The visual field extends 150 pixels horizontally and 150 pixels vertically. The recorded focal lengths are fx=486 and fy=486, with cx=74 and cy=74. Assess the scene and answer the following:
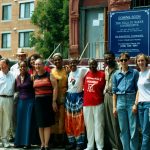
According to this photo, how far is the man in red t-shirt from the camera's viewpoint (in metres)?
10.1

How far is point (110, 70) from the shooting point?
10.1 meters

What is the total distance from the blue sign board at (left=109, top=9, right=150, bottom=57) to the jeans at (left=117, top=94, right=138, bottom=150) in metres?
5.38

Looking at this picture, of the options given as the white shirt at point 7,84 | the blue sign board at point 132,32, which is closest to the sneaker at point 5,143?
the white shirt at point 7,84

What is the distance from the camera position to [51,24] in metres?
37.8

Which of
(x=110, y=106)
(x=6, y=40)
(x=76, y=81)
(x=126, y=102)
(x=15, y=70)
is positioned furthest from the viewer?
(x=6, y=40)

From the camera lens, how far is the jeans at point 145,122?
9.03 metres

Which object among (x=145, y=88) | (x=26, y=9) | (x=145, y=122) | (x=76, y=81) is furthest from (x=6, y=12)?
(x=145, y=122)

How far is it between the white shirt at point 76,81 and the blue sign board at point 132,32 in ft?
14.6

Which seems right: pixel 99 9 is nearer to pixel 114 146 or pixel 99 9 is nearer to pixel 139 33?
pixel 139 33

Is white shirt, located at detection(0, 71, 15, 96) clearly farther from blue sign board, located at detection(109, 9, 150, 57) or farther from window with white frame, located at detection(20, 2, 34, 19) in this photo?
window with white frame, located at detection(20, 2, 34, 19)

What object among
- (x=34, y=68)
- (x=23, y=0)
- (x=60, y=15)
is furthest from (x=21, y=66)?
(x=23, y=0)

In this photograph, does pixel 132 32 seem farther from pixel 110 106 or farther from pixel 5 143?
pixel 5 143

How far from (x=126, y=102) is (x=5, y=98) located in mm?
3225

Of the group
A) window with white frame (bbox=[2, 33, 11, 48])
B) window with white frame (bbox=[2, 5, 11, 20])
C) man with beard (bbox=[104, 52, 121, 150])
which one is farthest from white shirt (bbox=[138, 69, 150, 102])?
window with white frame (bbox=[2, 5, 11, 20])
